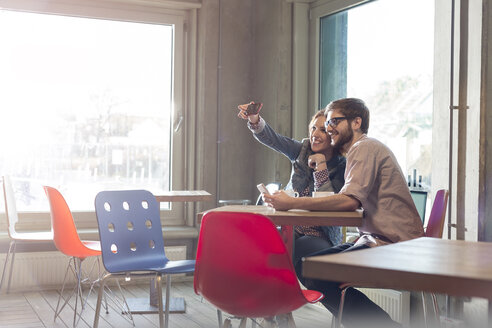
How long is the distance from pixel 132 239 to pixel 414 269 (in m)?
2.20

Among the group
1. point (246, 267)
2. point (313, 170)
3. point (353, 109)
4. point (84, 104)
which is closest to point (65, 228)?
point (313, 170)

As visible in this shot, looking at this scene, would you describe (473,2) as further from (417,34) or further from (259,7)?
(259,7)

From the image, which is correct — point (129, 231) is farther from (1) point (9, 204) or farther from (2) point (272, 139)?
(1) point (9, 204)

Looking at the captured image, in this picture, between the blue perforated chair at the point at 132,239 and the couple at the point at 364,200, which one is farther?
the blue perforated chair at the point at 132,239

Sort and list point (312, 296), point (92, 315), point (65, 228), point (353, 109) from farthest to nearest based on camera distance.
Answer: point (92, 315) < point (65, 228) < point (353, 109) < point (312, 296)

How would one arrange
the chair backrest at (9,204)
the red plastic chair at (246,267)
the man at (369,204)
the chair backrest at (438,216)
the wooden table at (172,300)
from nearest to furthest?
1. the red plastic chair at (246,267)
2. the man at (369,204)
3. the chair backrest at (438,216)
4. the wooden table at (172,300)
5. the chair backrest at (9,204)

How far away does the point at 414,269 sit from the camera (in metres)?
1.23

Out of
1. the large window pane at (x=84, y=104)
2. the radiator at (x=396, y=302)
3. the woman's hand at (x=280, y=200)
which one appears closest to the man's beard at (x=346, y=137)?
the woman's hand at (x=280, y=200)

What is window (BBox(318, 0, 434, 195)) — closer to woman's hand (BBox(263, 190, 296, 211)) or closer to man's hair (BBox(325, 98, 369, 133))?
man's hair (BBox(325, 98, 369, 133))

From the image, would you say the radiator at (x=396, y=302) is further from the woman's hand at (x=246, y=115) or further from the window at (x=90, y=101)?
the window at (x=90, y=101)

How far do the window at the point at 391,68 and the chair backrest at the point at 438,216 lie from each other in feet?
3.75

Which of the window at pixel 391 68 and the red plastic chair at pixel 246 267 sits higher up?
the window at pixel 391 68

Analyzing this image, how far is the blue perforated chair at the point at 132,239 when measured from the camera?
9.86ft

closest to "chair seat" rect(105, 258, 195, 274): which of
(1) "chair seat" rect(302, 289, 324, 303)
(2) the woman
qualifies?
(2) the woman
